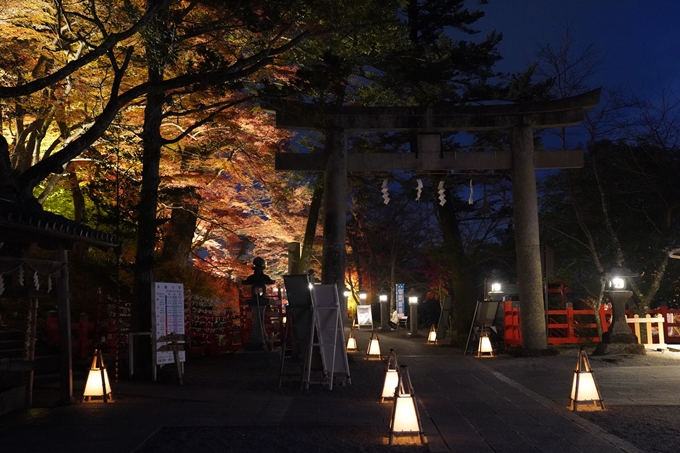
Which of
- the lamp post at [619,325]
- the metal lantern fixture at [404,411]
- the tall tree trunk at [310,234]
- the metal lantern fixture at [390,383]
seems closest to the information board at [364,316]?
the tall tree trunk at [310,234]

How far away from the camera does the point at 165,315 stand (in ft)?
45.8

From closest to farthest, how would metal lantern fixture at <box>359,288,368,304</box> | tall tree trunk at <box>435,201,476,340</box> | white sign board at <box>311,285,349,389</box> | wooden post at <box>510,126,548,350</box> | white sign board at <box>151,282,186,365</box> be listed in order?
white sign board at <box>311,285,349,389</box> < white sign board at <box>151,282,186,365</box> < wooden post at <box>510,126,548,350</box> < tall tree trunk at <box>435,201,476,340</box> < metal lantern fixture at <box>359,288,368,304</box>

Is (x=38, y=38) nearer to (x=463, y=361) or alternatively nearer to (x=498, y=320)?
(x=463, y=361)

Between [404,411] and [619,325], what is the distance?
12.2 metres

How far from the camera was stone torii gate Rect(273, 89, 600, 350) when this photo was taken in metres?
18.3

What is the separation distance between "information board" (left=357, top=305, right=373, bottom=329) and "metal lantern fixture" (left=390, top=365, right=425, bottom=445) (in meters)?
29.6

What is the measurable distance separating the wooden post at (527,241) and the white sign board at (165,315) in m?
9.50

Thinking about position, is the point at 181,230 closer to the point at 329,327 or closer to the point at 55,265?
the point at 329,327

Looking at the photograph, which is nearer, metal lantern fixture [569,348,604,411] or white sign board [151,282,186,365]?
metal lantern fixture [569,348,604,411]

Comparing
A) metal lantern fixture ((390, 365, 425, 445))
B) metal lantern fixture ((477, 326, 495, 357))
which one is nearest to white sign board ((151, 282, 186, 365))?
metal lantern fixture ((390, 365, 425, 445))

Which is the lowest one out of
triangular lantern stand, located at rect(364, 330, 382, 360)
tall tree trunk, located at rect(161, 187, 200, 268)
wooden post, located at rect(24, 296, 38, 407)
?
triangular lantern stand, located at rect(364, 330, 382, 360)

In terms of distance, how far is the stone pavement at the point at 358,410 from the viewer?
7484 mm

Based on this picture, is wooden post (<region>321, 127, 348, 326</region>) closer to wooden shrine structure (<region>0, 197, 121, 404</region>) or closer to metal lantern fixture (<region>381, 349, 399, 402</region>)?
metal lantern fixture (<region>381, 349, 399, 402</region>)

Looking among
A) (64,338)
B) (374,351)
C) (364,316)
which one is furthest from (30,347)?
(364,316)
